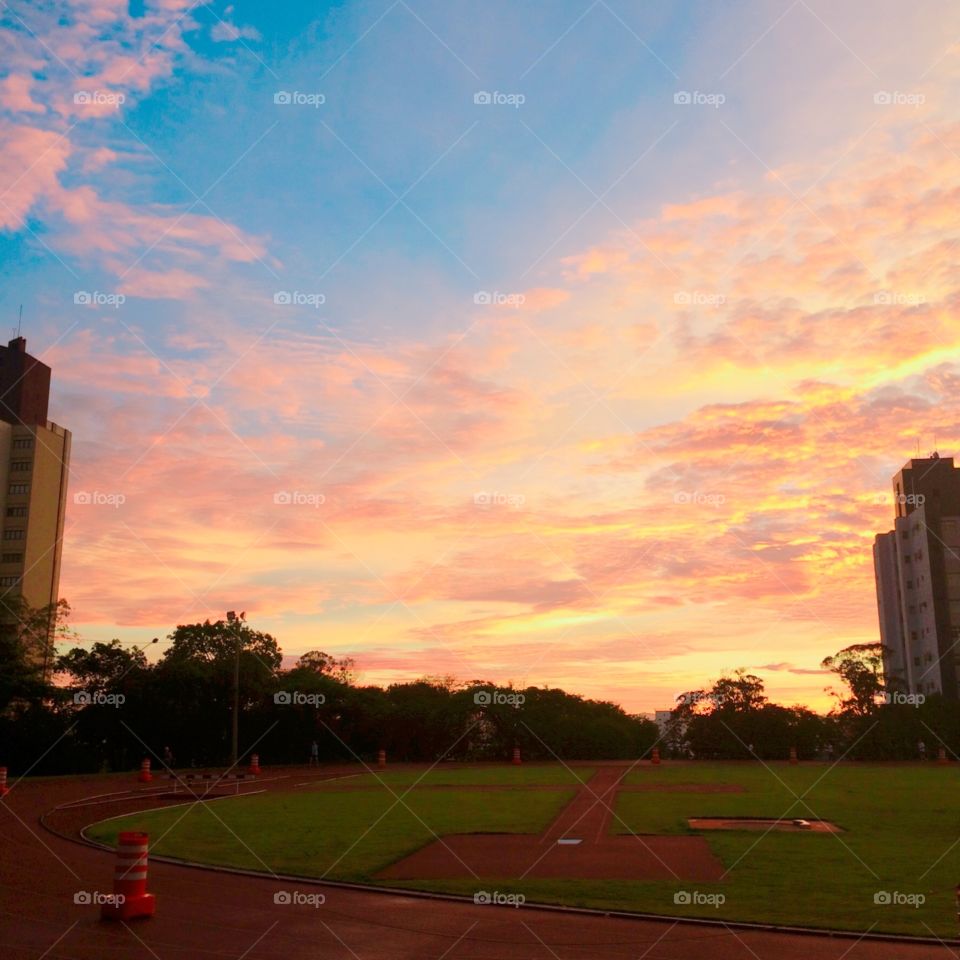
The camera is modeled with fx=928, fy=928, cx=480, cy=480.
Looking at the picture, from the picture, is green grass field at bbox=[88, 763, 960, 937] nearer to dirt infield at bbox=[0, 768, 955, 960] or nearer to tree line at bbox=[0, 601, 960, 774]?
dirt infield at bbox=[0, 768, 955, 960]

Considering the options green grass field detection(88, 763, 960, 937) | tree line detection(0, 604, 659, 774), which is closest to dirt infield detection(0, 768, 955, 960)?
green grass field detection(88, 763, 960, 937)

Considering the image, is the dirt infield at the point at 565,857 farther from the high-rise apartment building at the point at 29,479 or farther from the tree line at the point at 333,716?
the high-rise apartment building at the point at 29,479

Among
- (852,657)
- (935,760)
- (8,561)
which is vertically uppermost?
(8,561)

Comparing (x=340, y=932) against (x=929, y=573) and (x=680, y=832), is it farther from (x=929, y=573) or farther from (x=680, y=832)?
(x=929, y=573)

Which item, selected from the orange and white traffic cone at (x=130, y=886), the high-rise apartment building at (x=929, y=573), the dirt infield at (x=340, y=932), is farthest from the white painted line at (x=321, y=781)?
the high-rise apartment building at (x=929, y=573)

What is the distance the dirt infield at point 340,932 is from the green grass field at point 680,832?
86 centimetres

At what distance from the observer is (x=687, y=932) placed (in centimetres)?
1046

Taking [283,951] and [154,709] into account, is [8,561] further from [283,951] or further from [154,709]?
[283,951]

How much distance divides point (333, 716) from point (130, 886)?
47017 mm

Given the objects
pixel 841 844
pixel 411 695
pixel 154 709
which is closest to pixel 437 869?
pixel 841 844

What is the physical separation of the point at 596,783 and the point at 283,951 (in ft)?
88.9

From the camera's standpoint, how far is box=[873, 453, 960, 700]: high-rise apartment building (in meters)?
79.0

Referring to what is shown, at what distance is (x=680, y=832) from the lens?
19.1 m

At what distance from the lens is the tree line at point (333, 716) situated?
4741 centimetres
